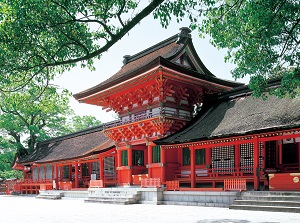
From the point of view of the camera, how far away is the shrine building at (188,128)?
17.6 meters

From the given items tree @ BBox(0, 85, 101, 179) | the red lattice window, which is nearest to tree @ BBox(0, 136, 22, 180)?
tree @ BBox(0, 85, 101, 179)

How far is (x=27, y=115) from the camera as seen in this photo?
46688 millimetres

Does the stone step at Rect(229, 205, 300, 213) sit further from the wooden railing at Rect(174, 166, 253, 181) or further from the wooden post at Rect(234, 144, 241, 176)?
the wooden post at Rect(234, 144, 241, 176)

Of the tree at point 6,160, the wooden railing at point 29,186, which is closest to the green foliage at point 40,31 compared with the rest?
the wooden railing at point 29,186

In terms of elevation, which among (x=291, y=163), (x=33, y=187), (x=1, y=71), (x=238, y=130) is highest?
(x=1, y=71)

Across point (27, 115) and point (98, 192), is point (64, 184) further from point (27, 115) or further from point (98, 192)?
point (27, 115)

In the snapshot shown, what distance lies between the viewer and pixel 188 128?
71.2ft

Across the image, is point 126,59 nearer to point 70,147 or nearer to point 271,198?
point 70,147

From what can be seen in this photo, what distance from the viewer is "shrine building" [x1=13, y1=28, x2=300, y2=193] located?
1758cm

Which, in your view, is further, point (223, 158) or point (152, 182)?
point (152, 182)

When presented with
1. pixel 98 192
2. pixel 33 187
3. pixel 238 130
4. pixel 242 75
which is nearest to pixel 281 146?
pixel 238 130

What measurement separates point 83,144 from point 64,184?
463cm

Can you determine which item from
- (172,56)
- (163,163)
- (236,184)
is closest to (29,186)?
(163,163)

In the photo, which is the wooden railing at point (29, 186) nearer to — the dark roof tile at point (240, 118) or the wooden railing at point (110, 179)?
the wooden railing at point (110, 179)
